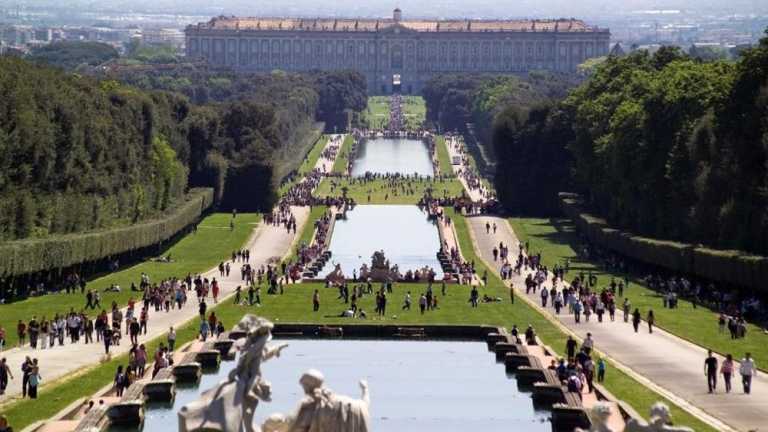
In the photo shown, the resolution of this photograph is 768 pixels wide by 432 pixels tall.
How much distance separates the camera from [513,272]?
73.4 meters

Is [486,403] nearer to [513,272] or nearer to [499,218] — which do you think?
[513,272]

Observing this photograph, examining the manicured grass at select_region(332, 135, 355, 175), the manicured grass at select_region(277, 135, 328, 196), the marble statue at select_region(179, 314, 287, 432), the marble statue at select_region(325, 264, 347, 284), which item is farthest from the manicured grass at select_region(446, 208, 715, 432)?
the manicured grass at select_region(332, 135, 355, 175)

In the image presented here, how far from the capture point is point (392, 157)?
Result: 157125 millimetres

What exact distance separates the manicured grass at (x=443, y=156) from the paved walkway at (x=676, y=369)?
78534 millimetres

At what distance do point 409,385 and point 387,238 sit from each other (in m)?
52.0

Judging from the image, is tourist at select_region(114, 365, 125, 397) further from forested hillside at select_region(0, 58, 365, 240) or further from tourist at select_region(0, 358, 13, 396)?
forested hillside at select_region(0, 58, 365, 240)

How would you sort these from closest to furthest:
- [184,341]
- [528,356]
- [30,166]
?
1. [528,356]
2. [184,341]
3. [30,166]

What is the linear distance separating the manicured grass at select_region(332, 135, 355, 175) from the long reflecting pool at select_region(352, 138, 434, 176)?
27.0 inches

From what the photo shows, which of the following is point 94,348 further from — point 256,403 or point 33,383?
point 256,403

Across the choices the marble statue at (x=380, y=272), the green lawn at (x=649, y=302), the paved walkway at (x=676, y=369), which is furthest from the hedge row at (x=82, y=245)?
the paved walkway at (x=676, y=369)

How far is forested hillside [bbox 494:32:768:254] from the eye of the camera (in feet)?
218

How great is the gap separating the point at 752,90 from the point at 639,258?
10742mm

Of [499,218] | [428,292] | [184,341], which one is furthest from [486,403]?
[499,218]

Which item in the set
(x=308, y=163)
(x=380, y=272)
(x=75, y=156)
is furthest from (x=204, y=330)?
(x=308, y=163)
